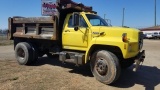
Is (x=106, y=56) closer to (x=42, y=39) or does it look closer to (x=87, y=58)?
(x=87, y=58)

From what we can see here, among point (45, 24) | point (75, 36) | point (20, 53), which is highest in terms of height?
point (45, 24)

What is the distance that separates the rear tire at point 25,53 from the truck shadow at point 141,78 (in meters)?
4.23

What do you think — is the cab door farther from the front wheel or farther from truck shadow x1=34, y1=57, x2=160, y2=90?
truck shadow x1=34, y1=57, x2=160, y2=90

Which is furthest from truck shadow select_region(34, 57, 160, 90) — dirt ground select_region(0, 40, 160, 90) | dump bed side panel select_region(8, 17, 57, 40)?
dump bed side panel select_region(8, 17, 57, 40)

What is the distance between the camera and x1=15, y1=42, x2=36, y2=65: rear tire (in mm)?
10539

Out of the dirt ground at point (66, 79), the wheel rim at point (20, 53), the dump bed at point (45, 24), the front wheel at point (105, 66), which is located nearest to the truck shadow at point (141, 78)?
the dirt ground at point (66, 79)

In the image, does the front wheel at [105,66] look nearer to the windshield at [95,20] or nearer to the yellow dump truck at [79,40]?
the yellow dump truck at [79,40]

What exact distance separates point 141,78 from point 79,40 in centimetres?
273

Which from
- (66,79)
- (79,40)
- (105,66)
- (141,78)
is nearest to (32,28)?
(79,40)

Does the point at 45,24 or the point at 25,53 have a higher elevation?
the point at 45,24

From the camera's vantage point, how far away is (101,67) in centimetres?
785

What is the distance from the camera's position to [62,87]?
23.3ft

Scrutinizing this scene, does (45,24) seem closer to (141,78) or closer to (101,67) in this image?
(101,67)

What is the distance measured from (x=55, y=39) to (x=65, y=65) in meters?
1.90
